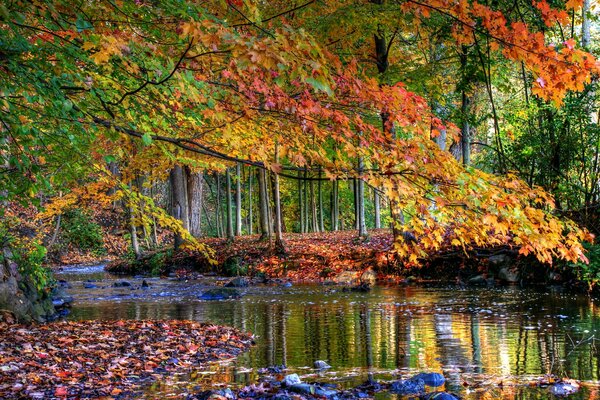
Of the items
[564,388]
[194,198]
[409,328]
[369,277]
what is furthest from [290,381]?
[194,198]

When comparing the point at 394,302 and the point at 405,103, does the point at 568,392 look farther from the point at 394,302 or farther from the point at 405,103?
the point at 394,302

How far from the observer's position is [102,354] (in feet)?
24.8

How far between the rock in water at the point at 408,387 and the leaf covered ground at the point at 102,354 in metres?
2.61

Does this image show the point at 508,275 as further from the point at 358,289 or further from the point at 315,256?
the point at 315,256

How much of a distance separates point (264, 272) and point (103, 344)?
12351 mm

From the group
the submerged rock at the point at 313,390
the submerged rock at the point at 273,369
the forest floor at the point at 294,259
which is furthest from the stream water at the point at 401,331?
the forest floor at the point at 294,259

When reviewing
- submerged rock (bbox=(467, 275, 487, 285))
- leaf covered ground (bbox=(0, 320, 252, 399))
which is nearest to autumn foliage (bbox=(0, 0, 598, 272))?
leaf covered ground (bbox=(0, 320, 252, 399))

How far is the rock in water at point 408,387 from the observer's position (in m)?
5.84

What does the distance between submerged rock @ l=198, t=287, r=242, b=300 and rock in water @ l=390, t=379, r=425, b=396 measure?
9.49 meters

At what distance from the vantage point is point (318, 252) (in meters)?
21.3

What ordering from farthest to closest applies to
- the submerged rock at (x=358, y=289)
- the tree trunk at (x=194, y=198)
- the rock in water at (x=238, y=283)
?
the tree trunk at (x=194, y=198)
the rock in water at (x=238, y=283)
the submerged rock at (x=358, y=289)

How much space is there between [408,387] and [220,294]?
10.1 metres

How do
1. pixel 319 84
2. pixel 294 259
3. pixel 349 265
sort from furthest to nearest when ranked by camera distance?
pixel 294 259
pixel 349 265
pixel 319 84

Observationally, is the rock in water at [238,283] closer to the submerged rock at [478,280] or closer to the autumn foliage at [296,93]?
the submerged rock at [478,280]
